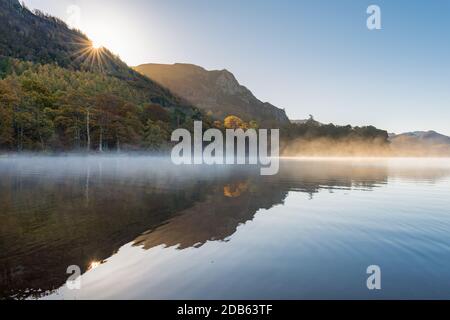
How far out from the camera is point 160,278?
7.56 meters

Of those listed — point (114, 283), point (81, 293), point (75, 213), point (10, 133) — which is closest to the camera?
point (81, 293)

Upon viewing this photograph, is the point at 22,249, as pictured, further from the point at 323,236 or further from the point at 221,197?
the point at 221,197

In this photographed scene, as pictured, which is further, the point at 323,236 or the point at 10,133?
the point at 10,133

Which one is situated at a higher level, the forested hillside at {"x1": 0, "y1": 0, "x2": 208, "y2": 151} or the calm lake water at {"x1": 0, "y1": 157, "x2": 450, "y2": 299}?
the forested hillside at {"x1": 0, "y1": 0, "x2": 208, "y2": 151}

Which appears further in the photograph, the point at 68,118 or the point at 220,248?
the point at 68,118

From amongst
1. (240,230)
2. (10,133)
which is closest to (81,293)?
(240,230)

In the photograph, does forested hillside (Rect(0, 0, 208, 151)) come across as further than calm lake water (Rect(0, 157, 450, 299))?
Yes

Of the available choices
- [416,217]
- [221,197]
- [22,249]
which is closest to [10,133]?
[221,197]

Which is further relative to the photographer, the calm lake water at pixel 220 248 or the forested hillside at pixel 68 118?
the forested hillside at pixel 68 118

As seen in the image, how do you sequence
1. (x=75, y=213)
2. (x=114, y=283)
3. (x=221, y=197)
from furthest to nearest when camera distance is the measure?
1. (x=221, y=197)
2. (x=75, y=213)
3. (x=114, y=283)

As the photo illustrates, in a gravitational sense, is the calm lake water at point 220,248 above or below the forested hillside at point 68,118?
below

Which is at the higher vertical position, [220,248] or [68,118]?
[68,118]

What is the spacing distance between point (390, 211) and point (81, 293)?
49.8 feet

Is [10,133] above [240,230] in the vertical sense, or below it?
above
